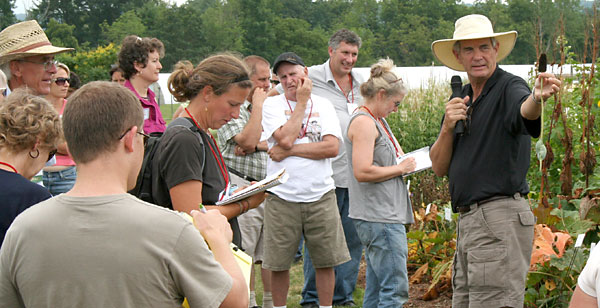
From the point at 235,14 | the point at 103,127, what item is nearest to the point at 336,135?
the point at 103,127

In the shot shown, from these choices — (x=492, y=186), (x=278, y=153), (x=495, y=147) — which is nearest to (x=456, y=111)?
(x=495, y=147)

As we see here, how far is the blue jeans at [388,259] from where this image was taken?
447 cm

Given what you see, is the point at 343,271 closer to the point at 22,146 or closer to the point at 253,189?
the point at 253,189

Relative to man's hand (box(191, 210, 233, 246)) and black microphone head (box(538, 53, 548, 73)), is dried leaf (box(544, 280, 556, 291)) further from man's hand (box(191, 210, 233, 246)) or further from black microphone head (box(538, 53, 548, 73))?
man's hand (box(191, 210, 233, 246))

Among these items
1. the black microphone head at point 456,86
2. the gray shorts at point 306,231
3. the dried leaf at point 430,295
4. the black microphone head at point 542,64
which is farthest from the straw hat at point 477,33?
the dried leaf at point 430,295

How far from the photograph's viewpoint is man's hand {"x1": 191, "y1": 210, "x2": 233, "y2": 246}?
208 centimetres

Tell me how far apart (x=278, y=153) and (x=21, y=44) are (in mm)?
2019

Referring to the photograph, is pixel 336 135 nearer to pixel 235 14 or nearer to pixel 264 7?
pixel 264 7

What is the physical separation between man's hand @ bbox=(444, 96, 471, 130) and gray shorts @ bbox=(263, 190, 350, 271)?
156 centimetres

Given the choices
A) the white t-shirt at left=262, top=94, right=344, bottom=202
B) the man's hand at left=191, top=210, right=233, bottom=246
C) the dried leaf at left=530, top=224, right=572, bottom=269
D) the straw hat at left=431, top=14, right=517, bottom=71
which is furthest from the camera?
the white t-shirt at left=262, top=94, right=344, bottom=202

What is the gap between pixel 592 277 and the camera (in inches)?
86.4

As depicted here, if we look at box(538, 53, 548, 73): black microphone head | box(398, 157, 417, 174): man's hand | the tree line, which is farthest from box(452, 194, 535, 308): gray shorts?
the tree line

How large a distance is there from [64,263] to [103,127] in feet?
1.34

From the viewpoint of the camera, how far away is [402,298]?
451 cm
